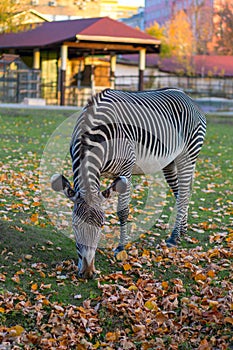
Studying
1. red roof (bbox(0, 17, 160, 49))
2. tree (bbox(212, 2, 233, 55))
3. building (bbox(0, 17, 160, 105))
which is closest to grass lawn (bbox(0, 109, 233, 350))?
red roof (bbox(0, 17, 160, 49))

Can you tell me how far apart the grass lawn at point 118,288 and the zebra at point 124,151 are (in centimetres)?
29

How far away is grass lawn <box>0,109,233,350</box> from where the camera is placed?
5090mm

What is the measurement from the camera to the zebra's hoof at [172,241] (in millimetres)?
7243

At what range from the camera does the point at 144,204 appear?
9.10 meters

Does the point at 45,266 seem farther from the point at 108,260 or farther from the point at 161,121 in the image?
the point at 161,121

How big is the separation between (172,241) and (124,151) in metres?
1.56

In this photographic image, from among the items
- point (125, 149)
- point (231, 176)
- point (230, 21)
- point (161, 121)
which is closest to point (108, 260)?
point (125, 149)

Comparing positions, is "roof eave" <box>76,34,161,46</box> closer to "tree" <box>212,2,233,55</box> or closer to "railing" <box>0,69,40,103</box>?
"railing" <box>0,69,40,103</box>

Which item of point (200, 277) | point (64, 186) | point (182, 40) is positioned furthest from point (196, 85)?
point (64, 186)

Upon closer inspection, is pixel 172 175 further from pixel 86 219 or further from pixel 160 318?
pixel 160 318

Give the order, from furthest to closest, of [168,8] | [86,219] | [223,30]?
[168,8] < [223,30] < [86,219]

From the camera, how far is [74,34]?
86.8 ft

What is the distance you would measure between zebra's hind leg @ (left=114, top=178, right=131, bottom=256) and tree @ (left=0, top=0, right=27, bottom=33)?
69.7 feet

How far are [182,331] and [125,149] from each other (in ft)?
6.28
